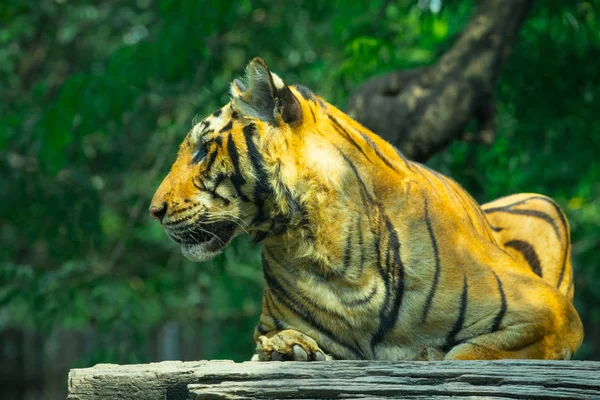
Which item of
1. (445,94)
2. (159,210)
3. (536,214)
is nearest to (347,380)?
(159,210)

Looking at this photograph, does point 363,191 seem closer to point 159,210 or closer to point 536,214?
point 159,210

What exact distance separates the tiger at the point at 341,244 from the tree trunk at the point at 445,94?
344cm

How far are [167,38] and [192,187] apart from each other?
153 inches

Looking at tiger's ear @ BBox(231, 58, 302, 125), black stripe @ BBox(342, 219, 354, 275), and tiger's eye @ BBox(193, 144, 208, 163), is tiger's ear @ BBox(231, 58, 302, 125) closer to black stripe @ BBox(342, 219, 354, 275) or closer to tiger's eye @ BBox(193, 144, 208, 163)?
tiger's eye @ BBox(193, 144, 208, 163)

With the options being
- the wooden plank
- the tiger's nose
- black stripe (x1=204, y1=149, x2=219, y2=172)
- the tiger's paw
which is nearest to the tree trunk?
black stripe (x1=204, y1=149, x2=219, y2=172)

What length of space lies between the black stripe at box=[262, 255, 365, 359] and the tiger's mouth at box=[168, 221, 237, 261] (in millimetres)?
266

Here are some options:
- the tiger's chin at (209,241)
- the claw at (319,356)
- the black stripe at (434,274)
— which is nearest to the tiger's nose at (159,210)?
the tiger's chin at (209,241)

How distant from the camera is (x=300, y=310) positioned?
14.4 feet

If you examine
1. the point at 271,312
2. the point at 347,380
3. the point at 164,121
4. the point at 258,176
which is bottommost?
the point at 347,380

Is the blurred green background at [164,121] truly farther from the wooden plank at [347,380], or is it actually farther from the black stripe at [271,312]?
the wooden plank at [347,380]

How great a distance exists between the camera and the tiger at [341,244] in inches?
168

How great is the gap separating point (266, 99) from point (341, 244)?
2.50ft

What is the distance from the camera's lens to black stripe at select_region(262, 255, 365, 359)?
432 centimetres

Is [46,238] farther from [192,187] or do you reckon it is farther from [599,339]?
[599,339]
